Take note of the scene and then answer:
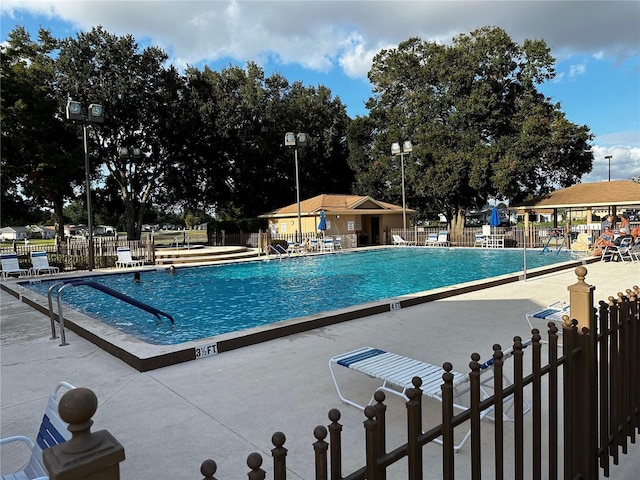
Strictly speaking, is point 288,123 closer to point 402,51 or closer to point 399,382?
point 402,51

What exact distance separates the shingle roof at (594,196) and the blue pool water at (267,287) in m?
5.92

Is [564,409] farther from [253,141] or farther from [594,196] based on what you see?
[253,141]

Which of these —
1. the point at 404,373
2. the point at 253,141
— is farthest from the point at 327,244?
the point at 404,373

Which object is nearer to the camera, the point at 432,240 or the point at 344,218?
the point at 432,240

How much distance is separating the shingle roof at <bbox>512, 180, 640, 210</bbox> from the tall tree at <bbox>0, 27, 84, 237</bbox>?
2805cm

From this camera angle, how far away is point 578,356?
2.53m

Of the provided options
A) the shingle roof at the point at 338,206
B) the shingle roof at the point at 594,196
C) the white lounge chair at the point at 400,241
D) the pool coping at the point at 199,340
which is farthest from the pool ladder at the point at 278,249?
the shingle roof at the point at 594,196

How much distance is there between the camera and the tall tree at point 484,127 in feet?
90.2

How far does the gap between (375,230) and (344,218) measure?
356 cm

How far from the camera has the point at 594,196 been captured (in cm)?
2419

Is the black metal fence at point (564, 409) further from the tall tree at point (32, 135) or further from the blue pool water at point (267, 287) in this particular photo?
the tall tree at point (32, 135)

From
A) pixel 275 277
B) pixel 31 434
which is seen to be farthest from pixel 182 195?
pixel 31 434

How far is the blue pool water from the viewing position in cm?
938

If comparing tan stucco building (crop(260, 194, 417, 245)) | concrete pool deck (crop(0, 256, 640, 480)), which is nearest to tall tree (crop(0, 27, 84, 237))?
tan stucco building (crop(260, 194, 417, 245))
